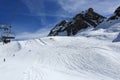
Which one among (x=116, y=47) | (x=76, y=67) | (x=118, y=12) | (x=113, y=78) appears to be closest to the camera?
(x=113, y=78)

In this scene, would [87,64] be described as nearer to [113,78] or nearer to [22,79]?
[113,78]

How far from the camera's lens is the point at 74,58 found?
1153 inches

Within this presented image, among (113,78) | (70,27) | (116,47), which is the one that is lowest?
(113,78)

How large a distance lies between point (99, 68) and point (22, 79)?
927 cm

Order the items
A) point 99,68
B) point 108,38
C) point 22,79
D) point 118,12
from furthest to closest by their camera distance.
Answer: point 118,12 < point 108,38 < point 99,68 < point 22,79

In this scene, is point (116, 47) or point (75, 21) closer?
point (116, 47)

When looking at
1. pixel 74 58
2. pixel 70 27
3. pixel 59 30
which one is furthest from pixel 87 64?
pixel 59 30

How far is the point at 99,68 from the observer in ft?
74.8

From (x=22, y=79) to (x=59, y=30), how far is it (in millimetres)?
97731

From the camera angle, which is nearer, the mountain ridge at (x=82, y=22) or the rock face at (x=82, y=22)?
the mountain ridge at (x=82, y=22)

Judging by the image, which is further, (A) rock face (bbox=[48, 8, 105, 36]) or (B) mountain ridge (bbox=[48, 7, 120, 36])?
(A) rock face (bbox=[48, 8, 105, 36])

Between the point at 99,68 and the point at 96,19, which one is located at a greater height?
the point at 96,19

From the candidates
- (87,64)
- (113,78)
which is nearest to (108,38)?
(87,64)

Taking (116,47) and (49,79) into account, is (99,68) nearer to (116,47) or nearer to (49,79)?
(49,79)
